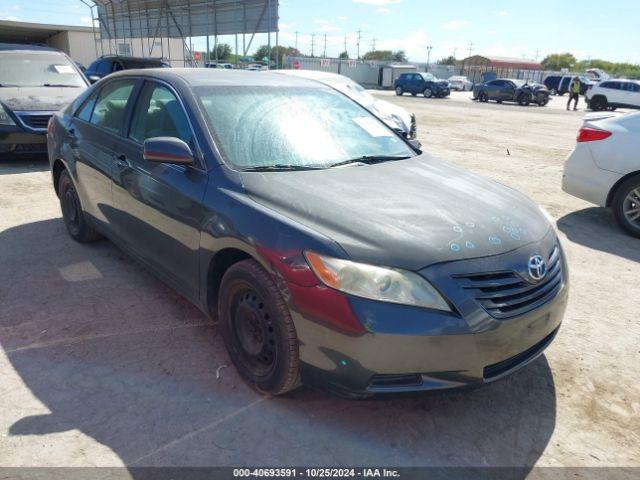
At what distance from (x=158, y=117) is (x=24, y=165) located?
5975mm

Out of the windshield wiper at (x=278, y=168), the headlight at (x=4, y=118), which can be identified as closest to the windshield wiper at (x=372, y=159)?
the windshield wiper at (x=278, y=168)

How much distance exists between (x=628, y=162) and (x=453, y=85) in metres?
47.2

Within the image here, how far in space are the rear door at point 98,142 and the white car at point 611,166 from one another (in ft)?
16.0

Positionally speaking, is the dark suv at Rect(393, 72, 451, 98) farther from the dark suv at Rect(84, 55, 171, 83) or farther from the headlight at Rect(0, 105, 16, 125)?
the headlight at Rect(0, 105, 16, 125)

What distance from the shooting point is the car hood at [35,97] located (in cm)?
766

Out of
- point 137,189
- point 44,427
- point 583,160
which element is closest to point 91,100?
point 137,189

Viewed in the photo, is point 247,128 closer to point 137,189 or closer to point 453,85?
point 137,189

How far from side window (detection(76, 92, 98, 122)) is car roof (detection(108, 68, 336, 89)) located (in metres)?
0.59

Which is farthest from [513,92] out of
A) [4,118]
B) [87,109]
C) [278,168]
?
[278,168]

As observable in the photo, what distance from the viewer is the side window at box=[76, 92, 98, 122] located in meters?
4.36

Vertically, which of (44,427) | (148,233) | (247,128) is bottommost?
(44,427)

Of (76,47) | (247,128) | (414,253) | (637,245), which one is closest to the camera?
(414,253)

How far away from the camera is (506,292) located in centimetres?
229

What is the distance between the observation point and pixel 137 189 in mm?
3383
